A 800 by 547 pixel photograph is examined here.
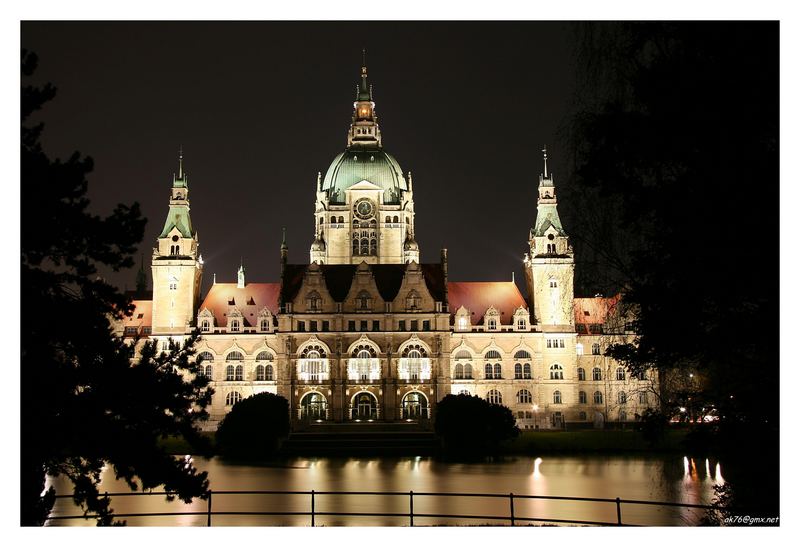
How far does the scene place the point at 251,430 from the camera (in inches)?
2904

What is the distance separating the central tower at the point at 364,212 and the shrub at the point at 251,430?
45391 mm

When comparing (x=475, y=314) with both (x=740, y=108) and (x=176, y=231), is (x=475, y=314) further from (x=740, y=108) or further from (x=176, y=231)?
(x=740, y=108)

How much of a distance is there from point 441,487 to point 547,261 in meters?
54.8

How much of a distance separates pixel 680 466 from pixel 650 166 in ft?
120

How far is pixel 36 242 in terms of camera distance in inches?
994

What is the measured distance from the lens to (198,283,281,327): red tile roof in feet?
340

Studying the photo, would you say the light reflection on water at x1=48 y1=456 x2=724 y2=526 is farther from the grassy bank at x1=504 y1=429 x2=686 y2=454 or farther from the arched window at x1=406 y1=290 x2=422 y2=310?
the arched window at x1=406 y1=290 x2=422 y2=310

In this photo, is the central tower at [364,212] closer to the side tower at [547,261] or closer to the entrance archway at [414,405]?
the side tower at [547,261]

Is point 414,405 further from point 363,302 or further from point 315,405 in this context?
point 363,302

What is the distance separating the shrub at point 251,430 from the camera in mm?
73562

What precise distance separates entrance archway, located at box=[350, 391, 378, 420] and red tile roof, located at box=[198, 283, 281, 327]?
540 inches

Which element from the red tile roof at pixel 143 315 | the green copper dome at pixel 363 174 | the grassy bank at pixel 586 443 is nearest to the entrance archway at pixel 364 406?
the grassy bank at pixel 586 443

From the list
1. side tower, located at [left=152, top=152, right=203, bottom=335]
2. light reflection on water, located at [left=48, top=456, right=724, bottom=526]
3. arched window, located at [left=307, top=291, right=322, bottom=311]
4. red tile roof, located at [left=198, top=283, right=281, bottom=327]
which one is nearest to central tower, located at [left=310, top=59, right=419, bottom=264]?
red tile roof, located at [left=198, top=283, right=281, bottom=327]

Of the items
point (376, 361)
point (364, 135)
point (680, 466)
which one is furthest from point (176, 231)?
point (680, 466)
